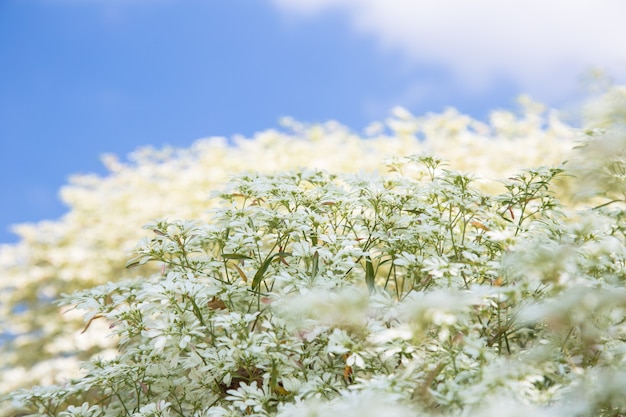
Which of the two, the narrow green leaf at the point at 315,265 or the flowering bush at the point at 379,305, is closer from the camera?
the flowering bush at the point at 379,305

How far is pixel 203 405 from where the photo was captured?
6.68 feet

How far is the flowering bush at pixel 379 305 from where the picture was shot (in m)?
1.42

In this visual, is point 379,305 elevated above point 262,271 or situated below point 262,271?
below

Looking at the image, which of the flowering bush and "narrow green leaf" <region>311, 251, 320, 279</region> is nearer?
the flowering bush

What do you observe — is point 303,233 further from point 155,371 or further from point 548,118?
point 548,118

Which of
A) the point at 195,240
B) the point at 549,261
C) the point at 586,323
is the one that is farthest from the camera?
the point at 195,240

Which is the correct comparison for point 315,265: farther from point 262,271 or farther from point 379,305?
point 379,305

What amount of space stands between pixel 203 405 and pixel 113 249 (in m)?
5.98

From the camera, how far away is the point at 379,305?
1.60 meters

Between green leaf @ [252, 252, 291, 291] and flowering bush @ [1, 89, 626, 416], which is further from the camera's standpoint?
green leaf @ [252, 252, 291, 291]

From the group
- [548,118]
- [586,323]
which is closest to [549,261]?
[586,323]

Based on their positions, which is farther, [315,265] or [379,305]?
[315,265]

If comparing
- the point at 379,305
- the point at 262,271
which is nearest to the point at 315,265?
the point at 262,271

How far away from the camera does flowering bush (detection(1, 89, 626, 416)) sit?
55.8 inches
